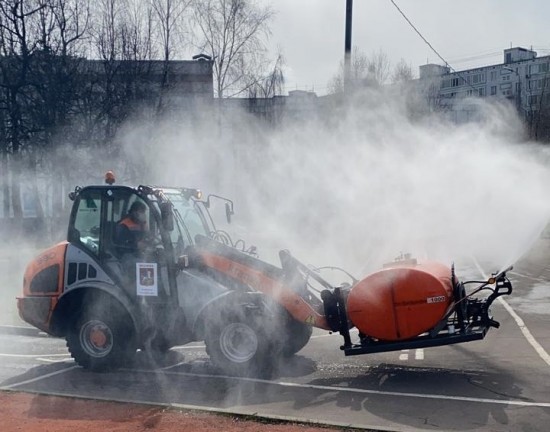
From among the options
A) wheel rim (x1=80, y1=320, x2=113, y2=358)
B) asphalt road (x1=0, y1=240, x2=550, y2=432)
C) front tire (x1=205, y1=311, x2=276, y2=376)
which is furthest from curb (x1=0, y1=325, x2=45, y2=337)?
front tire (x1=205, y1=311, x2=276, y2=376)

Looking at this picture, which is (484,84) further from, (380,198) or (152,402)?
(152,402)

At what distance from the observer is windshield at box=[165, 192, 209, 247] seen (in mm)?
10047

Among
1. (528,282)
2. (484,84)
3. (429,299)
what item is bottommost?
(528,282)

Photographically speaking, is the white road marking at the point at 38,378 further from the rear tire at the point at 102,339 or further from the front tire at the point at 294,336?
the front tire at the point at 294,336

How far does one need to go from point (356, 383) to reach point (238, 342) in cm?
179

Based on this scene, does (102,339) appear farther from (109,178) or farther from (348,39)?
(348,39)

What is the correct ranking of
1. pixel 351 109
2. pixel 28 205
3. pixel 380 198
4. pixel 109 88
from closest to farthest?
1. pixel 380 198
2. pixel 351 109
3. pixel 109 88
4. pixel 28 205

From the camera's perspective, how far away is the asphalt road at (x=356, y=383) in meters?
7.46

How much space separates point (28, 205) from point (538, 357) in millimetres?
21483

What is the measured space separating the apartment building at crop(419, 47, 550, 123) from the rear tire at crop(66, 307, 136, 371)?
1166cm

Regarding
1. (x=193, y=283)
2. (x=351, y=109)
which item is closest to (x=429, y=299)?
(x=193, y=283)

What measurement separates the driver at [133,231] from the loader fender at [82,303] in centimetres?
64

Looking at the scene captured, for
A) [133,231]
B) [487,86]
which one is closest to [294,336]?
[133,231]

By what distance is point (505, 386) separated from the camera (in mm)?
8438
